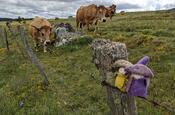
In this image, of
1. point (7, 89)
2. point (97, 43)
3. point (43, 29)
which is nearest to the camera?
point (97, 43)

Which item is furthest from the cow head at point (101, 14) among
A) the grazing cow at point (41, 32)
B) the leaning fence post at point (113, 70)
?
the leaning fence post at point (113, 70)

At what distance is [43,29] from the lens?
2573 cm

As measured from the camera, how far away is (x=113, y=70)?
6.14 metres

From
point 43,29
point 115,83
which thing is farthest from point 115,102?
point 43,29

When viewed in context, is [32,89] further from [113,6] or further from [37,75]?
[113,6]

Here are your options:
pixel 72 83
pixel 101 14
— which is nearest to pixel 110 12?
pixel 101 14

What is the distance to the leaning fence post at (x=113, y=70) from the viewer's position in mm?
6105

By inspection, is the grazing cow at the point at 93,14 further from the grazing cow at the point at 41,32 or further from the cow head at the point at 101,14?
the grazing cow at the point at 41,32

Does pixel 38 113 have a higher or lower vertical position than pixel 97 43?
lower

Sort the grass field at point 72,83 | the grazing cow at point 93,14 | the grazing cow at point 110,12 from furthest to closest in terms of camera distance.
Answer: the grazing cow at point 110,12, the grazing cow at point 93,14, the grass field at point 72,83

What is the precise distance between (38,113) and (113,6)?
28.3m

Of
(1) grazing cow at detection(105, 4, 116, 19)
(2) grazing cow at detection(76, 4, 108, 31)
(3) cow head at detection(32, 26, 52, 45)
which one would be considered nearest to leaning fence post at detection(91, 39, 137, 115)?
(3) cow head at detection(32, 26, 52, 45)

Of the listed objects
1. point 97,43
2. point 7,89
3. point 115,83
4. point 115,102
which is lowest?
point 7,89

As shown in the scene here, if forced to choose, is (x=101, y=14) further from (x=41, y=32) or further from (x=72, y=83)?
(x=72, y=83)
